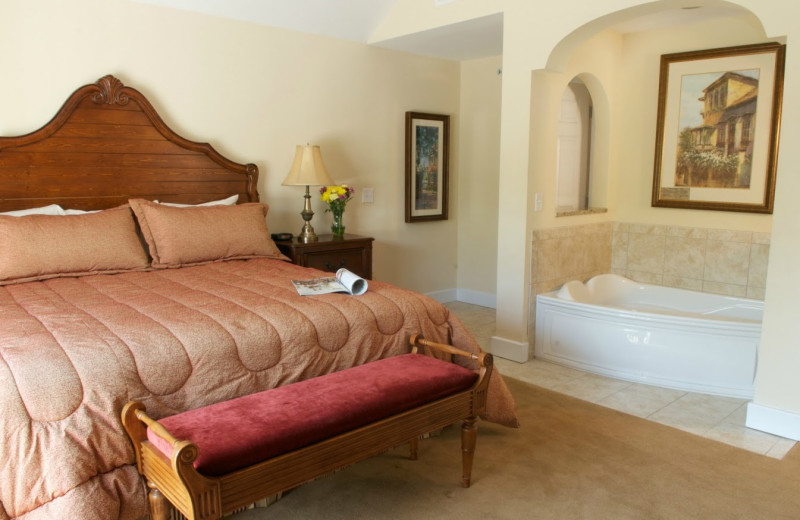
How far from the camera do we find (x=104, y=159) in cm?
371

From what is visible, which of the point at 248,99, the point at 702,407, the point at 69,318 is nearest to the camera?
the point at 69,318

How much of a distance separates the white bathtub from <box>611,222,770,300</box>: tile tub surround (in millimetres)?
134

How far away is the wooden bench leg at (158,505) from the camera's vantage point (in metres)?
1.79

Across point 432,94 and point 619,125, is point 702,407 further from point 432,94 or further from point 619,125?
point 432,94

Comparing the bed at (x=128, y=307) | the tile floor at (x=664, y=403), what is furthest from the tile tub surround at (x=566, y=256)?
the bed at (x=128, y=307)

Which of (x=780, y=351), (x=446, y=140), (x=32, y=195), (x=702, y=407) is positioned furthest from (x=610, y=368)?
(x=32, y=195)

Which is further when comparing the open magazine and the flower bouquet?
the flower bouquet

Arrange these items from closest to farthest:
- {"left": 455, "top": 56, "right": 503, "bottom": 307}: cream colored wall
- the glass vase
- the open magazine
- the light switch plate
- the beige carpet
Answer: the beige carpet → the open magazine → the glass vase → the light switch plate → {"left": 455, "top": 56, "right": 503, "bottom": 307}: cream colored wall

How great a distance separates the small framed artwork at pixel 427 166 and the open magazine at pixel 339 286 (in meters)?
2.62

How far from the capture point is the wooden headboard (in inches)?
136

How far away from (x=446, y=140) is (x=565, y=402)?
2.88m

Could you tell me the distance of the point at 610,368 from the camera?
3881 mm

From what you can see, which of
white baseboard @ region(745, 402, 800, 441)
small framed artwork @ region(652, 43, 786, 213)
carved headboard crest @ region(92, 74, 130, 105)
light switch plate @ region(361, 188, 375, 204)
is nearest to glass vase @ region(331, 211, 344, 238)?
light switch plate @ region(361, 188, 375, 204)

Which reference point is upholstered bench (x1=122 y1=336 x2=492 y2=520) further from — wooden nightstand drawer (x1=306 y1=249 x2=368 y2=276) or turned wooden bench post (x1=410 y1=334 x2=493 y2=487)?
wooden nightstand drawer (x1=306 y1=249 x2=368 y2=276)
